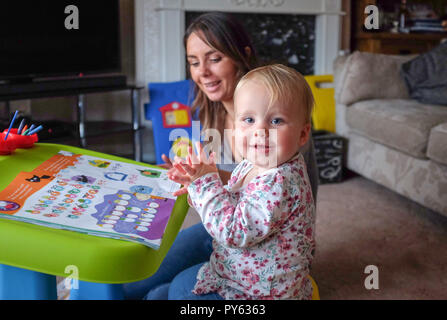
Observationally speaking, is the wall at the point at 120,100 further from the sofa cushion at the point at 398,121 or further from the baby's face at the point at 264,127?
the baby's face at the point at 264,127

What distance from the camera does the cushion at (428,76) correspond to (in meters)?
2.59

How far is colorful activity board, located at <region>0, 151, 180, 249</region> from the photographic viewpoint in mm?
687

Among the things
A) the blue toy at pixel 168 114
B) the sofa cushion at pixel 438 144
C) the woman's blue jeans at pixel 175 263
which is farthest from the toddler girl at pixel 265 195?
the blue toy at pixel 168 114

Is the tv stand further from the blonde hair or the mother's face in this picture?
the blonde hair

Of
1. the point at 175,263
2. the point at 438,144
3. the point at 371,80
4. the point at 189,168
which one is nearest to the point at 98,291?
the point at 175,263

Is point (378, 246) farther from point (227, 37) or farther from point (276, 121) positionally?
point (276, 121)

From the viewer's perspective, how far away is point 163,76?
3.28 metres

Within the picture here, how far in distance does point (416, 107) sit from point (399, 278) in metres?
1.11

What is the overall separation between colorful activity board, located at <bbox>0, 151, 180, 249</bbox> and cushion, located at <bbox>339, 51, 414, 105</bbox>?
208 centimetres

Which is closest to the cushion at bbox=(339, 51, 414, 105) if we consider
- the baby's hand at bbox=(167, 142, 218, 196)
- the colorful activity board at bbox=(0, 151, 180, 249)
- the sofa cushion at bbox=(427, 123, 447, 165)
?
the sofa cushion at bbox=(427, 123, 447, 165)

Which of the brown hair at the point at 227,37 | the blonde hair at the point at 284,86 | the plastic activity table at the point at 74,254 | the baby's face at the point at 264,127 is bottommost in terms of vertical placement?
the plastic activity table at the point at 74,254

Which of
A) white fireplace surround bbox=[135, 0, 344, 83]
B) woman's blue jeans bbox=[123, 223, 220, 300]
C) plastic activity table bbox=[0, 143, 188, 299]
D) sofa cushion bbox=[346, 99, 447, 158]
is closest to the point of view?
plastic activity table bbox=[0, 143, 188, 299]
